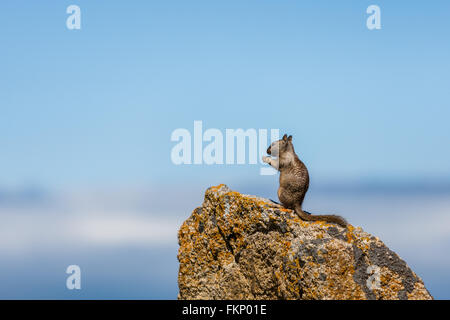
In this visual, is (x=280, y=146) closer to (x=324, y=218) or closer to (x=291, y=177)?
(x=291, y=177)

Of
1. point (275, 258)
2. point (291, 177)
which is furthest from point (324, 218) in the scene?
point (291, 177)

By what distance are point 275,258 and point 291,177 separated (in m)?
2.34

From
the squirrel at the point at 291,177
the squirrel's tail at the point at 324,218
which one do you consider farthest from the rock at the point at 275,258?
the squirrel at the point at 291,177

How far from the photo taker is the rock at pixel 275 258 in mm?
10273

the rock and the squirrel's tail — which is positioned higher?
the squirrel's tail

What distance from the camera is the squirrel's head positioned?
13672mm

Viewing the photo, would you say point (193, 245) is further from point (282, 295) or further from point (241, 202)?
point (282, 295)

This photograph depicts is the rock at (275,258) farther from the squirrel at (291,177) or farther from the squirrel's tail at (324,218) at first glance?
the squirrel at (291,177)

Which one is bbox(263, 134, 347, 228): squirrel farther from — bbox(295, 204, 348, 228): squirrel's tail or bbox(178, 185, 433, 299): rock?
bbox(178, 185, 433, 299): rock

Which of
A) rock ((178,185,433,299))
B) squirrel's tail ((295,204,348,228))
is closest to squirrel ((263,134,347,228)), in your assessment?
squirrel's tail ((295,204,348,228))

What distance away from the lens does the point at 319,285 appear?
1009 cm
